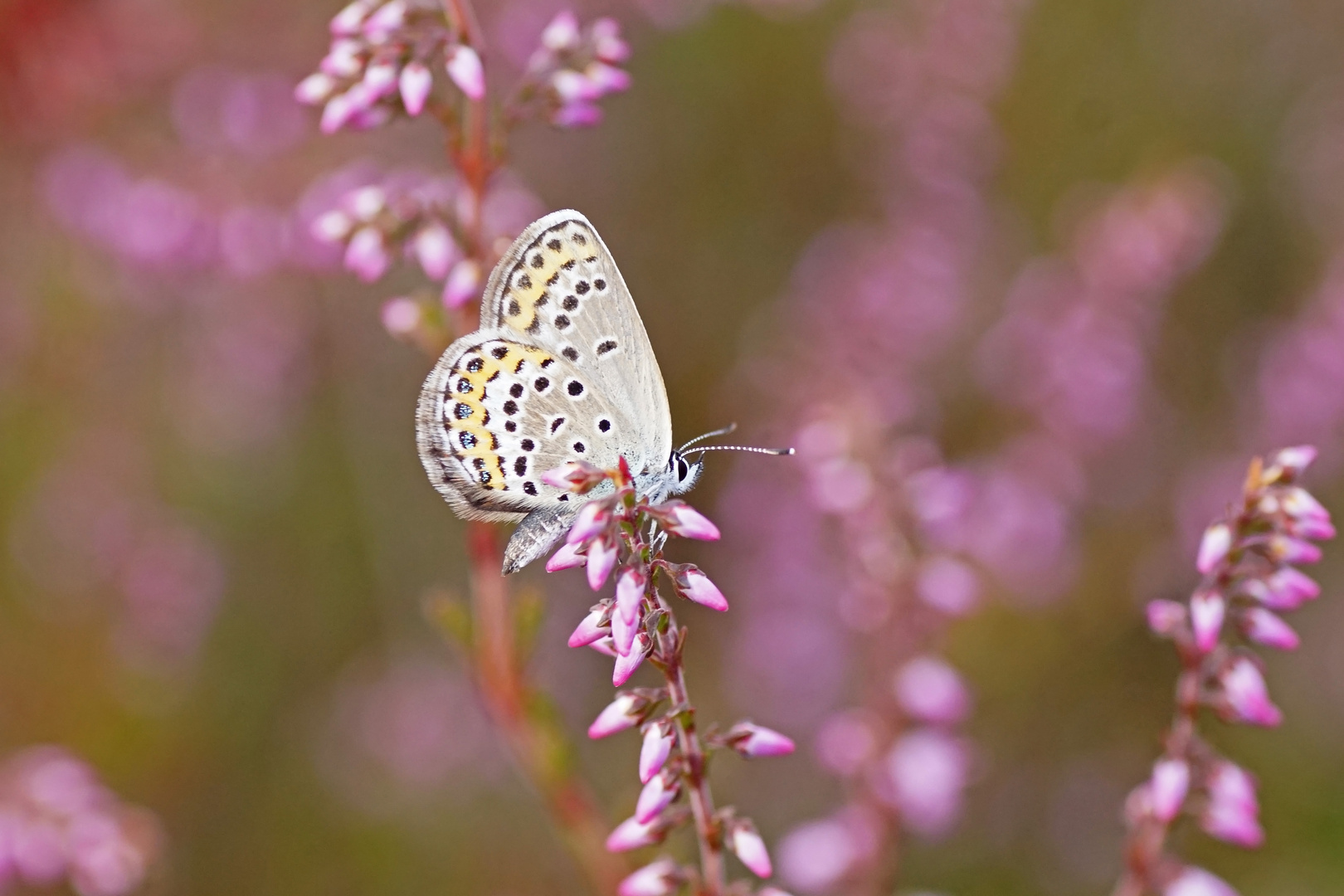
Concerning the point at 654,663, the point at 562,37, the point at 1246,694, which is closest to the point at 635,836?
the point at 654,663

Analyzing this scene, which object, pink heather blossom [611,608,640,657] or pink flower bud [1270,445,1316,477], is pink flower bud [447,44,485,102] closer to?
pink heather blossom [611,608,640,657]

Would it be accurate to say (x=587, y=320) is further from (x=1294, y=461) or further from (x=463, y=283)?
(x=1294, y=461)

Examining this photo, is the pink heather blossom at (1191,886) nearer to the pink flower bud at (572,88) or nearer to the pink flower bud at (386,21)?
the pink flower bud at (572,88)

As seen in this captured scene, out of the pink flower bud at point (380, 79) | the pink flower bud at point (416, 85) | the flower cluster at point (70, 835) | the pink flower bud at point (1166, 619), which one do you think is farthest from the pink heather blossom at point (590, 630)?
the flower cluster at point (70, 835)

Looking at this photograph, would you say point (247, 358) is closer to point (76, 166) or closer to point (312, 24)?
point (76, 166)

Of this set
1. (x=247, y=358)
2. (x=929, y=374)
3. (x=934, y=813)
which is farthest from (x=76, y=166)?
(x=934, y=813)

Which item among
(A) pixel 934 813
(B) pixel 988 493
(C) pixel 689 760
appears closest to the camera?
(C) pixel 689 760

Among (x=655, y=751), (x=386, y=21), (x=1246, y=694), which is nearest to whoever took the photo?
(x=655, y=751)

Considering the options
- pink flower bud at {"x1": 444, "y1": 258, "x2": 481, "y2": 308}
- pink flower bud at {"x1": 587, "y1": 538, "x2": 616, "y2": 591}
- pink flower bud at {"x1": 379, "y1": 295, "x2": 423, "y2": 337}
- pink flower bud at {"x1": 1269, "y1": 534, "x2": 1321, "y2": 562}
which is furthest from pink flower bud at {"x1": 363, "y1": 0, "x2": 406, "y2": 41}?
pink flower bud at {"x1": 1269, "y1": 534, "x2": 1321, "y2": 562}
